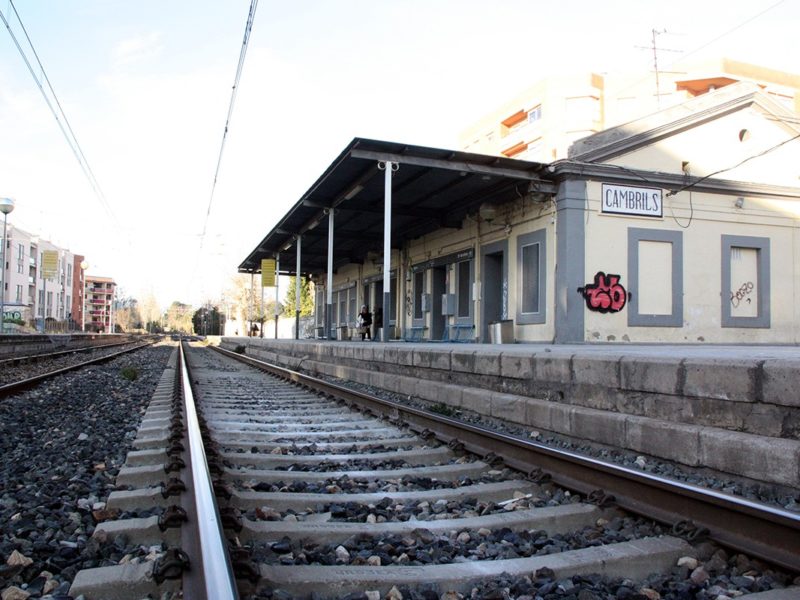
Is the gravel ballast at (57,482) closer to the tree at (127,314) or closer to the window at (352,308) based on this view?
the window at (352,308)

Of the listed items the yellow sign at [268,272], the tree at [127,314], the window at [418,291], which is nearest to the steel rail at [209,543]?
the window at [418,291]

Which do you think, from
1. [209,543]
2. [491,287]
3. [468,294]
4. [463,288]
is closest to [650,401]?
[209,543]

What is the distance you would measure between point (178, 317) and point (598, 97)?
4188 inches

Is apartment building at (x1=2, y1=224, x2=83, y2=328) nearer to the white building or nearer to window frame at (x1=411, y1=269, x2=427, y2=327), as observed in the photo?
the white building

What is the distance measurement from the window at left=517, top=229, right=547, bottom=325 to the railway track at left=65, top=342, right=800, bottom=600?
11.4m

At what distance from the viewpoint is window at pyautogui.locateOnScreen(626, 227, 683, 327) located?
15883mm

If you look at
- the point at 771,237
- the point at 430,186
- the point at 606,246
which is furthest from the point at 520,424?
the point at 771,237

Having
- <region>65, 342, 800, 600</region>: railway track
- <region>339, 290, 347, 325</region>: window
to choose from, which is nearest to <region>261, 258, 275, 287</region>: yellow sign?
<region>339, 290, 347, 325</region>: window

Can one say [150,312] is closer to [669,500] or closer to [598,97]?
[598,97]

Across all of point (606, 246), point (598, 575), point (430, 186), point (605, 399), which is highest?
point (430, 186)

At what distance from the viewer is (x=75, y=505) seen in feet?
11.4

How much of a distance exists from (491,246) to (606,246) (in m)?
3.93

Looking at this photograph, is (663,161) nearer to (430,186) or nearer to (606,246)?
(606,246)

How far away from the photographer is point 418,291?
78.6 ft
